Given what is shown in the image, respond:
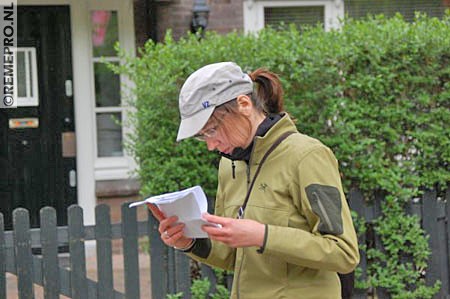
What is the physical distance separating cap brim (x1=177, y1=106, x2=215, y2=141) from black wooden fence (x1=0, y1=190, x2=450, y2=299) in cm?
282

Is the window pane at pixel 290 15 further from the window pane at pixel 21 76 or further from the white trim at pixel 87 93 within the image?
the window pane at pixel 21 76

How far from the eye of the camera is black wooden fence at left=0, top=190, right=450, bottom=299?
5.39 m

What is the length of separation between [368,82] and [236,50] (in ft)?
3.20

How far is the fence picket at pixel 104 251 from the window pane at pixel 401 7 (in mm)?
4586

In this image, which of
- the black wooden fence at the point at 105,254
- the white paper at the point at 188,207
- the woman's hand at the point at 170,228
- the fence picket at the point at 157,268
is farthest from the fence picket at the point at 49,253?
the white paper at the point at 188,207

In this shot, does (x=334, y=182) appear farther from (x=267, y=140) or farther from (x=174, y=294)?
(x=174, y=294)

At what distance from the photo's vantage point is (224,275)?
5.86m

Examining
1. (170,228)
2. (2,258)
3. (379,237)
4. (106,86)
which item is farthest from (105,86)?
(170,228)

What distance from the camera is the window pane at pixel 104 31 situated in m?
8.48

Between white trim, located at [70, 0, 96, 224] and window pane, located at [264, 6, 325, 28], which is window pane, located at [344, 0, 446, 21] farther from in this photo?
white trim, located at [70, 0, 96, 224]

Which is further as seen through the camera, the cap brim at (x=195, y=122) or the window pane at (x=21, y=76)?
the window pane at (x=21, y=76)

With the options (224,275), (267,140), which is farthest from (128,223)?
(267,140)

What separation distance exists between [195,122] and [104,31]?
237 inches

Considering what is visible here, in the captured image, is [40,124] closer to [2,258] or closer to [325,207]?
[2,258]
